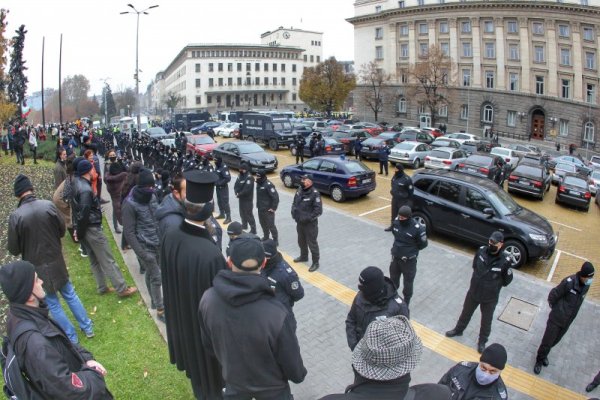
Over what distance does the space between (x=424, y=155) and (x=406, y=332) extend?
2189 centimetres

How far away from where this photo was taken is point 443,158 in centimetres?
2111

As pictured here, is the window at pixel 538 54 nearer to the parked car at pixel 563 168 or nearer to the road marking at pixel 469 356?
the parked car at pixel 563 168

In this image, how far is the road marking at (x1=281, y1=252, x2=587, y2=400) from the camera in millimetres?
5681

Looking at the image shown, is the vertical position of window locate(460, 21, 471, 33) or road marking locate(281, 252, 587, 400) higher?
window locate(460, 21, 471, 33)

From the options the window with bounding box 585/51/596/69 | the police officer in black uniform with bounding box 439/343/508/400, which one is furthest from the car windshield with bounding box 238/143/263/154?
the window with bounding box 585/51/596/69

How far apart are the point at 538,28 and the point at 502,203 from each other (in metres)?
53.2

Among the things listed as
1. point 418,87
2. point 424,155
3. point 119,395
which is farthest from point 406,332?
point 418,87

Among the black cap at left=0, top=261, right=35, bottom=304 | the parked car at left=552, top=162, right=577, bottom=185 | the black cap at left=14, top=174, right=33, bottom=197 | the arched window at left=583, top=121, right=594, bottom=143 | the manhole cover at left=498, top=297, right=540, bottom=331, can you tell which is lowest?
the manhole cover at left=498, top=297, right=540, bottom=331

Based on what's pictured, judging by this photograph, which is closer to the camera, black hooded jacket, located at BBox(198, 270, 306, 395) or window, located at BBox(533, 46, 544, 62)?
black hooded jacket, located at BBox(198, 270, 306, 395)

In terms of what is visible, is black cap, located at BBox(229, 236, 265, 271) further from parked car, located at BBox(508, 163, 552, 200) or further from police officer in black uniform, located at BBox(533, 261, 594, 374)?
parked car, located at BBox(508, 163, 552, 200)

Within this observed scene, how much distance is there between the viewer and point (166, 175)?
9.90m

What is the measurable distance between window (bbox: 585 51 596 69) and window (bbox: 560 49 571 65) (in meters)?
1.80

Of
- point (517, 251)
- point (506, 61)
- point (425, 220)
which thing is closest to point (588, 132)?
point (506, 61)

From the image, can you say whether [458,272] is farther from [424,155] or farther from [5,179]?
[5,179]
